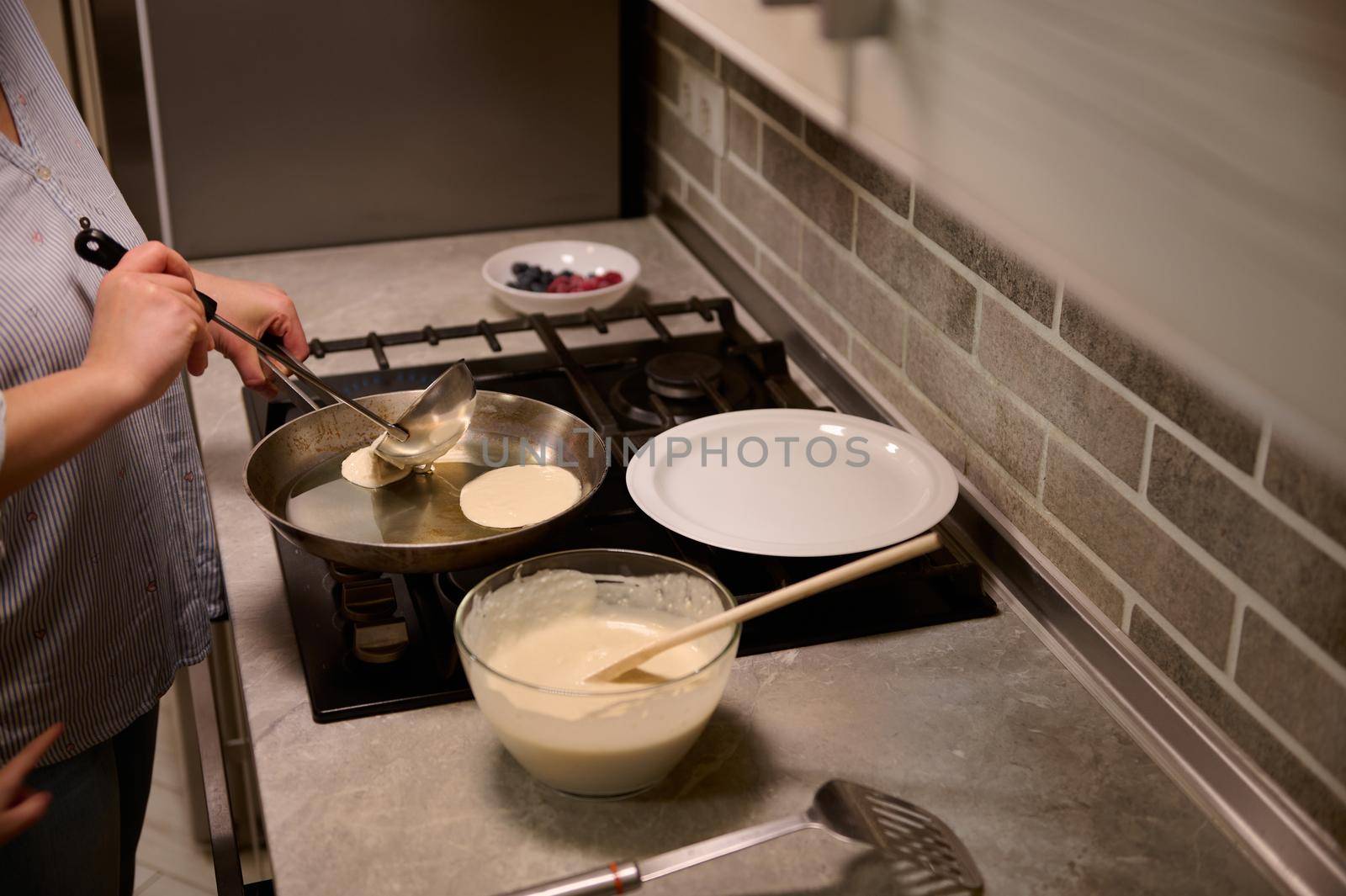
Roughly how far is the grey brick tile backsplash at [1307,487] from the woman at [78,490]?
83 centimetres

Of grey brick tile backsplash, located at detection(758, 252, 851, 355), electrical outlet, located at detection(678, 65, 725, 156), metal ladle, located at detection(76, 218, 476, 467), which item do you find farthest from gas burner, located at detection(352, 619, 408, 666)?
electrical outlet, located at detection(678, 65, 725, 156)

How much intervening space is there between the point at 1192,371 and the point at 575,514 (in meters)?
0.70

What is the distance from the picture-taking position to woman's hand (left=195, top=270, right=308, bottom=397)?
1.33 metres

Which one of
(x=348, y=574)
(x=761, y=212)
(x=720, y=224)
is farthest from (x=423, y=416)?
(x=720, y=224)

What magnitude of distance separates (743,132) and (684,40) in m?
0.26

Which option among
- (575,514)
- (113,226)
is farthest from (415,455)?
(113,226)

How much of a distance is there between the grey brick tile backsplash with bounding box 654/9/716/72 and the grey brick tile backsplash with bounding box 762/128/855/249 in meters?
0.22

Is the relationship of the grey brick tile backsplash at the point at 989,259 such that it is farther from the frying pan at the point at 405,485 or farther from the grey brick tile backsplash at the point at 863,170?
the frying pan at the point at 405,485

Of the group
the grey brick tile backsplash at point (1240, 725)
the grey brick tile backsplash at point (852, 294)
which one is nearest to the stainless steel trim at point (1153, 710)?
the grey brick tile backsplash at point (1240, 725)

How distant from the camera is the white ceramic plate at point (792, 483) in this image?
1156 mm

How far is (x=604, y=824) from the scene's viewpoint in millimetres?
912

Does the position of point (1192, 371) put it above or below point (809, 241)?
above

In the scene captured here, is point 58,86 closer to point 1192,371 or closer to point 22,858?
point 22,858

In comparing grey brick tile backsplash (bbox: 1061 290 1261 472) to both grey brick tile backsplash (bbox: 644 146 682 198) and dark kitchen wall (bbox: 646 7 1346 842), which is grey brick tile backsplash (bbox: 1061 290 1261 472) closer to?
dark kitchen wall (bbox: 646 7 1346 842)
